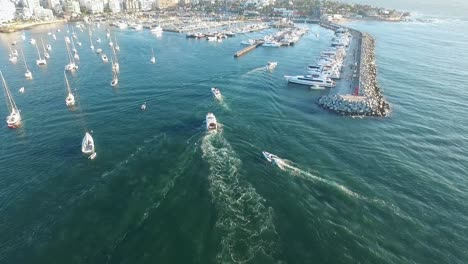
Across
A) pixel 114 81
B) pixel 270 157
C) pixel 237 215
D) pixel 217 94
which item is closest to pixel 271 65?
pixel 217 94

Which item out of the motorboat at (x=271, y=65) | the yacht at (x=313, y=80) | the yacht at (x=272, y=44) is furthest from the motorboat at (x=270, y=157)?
the yacht at (x=272, y=44)

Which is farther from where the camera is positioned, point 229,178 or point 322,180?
point 229,178

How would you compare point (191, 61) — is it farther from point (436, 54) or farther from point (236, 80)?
point (436, 54)

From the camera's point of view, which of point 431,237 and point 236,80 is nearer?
point 431,237

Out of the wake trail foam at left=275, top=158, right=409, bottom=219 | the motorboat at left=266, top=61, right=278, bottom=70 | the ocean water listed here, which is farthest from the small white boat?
the wake trail foam at left=275, top=158, right=409, bottom=219

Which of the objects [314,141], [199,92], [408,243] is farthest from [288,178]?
[199,92]

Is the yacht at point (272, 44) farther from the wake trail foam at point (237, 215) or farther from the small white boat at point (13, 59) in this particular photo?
the wake trail foam at point (237, 215)

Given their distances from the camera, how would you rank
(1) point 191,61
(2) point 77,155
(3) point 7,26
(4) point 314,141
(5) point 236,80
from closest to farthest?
(2) point 77,155
(4) point 314,141
(5) point 236,80
(1) point 191,61
(3) point 7,26

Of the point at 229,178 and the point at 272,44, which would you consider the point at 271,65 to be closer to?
the point at 272,44
